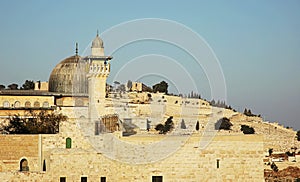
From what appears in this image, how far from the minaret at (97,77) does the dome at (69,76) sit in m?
2.75

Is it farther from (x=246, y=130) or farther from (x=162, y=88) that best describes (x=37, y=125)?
(x=162, y=88)

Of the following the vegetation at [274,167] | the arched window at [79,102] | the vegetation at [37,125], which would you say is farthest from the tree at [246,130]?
the vegetation at [37,125]

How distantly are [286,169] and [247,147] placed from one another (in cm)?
2207

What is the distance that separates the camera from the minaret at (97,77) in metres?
34.6

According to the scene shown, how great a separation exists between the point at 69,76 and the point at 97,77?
6214 millimetres

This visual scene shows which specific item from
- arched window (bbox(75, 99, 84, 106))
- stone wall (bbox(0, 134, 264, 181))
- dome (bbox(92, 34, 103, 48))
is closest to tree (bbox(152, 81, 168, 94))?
arched window (bbox(75, 99, 84, 106))

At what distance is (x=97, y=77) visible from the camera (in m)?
35.4

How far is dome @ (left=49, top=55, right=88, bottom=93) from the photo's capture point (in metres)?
39.6

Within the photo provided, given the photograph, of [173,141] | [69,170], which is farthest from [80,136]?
[173,141]

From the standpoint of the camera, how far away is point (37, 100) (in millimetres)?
42219

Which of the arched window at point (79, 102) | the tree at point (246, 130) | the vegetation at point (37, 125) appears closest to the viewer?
the vegetation at point (37, 125)

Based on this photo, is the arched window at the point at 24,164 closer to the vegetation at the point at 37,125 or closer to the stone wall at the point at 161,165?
the stone wall at the point at 161,165

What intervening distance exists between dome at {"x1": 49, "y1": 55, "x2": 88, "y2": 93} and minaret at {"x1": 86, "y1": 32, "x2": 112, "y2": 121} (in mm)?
2748

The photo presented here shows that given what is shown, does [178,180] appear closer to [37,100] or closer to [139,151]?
[139,151]
